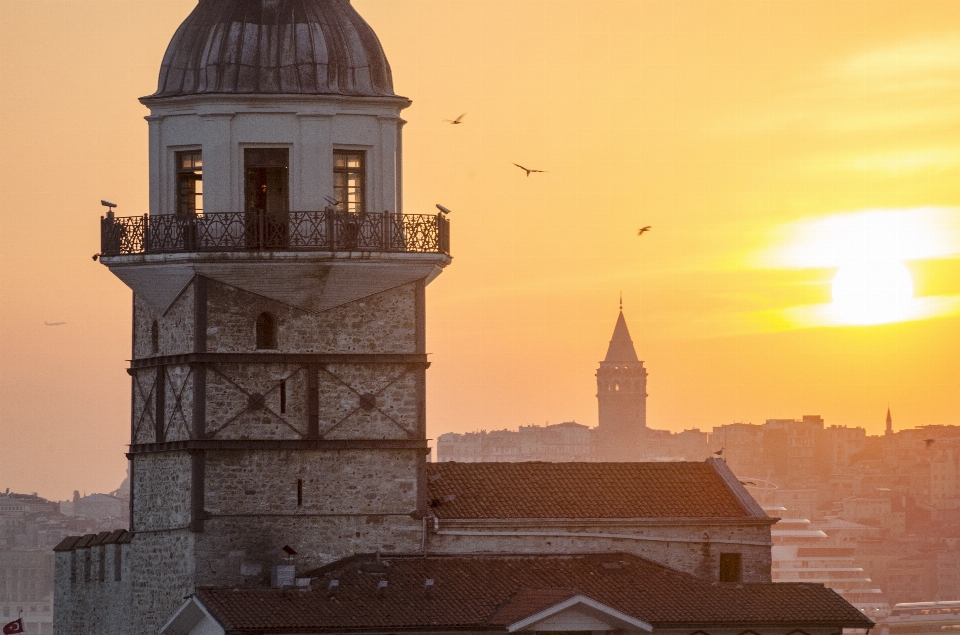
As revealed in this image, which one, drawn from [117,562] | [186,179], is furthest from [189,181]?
[117,562]

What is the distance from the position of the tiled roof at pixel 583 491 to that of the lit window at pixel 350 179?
6.25 meters

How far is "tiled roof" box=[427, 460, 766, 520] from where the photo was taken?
54.4 meters

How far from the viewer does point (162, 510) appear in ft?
176

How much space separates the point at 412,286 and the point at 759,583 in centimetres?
973

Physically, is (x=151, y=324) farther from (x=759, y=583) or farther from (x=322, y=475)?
(x=759, y=583)

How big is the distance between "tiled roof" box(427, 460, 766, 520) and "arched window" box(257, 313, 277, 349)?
4934 mm

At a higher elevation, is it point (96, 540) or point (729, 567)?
point (96, 540)

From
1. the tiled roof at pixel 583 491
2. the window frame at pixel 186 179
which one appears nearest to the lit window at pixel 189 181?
the window frame at pixel 186 179

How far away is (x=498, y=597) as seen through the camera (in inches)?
2004

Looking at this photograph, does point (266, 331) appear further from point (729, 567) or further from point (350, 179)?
point (729, 567)

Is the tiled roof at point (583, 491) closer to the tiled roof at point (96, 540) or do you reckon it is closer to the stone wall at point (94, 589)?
the tiled roof at point (96, 540)

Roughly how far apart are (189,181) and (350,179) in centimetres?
348

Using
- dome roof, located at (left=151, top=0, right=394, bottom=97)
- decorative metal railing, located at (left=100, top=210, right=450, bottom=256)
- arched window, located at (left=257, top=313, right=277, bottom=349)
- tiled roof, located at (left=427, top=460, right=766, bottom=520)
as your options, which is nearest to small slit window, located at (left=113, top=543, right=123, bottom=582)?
arched window, located at (left=257, top=313, right=277, bottom=349)

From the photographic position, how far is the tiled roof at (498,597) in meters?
49.0
